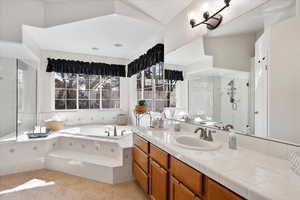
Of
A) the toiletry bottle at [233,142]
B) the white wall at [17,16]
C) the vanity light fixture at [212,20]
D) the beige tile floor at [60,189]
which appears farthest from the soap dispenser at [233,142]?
the white wall at [17,16]

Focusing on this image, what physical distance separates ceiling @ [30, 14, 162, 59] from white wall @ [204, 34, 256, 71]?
1.22 metres

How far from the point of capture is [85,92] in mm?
4469

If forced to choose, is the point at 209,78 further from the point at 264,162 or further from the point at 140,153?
the point at 140,153

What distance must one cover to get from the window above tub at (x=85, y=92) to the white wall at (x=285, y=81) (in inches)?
158

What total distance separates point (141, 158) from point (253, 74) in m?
1.54

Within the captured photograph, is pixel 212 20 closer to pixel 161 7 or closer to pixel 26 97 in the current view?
pixel 161 7

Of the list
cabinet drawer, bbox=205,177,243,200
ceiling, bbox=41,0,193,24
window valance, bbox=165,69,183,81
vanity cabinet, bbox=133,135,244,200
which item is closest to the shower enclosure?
ceiling, bbox=41,0,193,24

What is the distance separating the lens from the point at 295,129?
1062mm

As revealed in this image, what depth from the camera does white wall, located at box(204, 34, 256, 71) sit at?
1403 mm

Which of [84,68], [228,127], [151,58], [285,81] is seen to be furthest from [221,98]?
[84,68]

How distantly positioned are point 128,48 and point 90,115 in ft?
6.80

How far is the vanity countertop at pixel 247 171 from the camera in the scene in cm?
73

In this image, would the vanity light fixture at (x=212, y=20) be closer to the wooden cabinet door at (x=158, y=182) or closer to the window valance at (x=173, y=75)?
the window valance at (x=173, y=75)

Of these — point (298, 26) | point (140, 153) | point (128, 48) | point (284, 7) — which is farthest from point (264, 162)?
point (128, 48)
